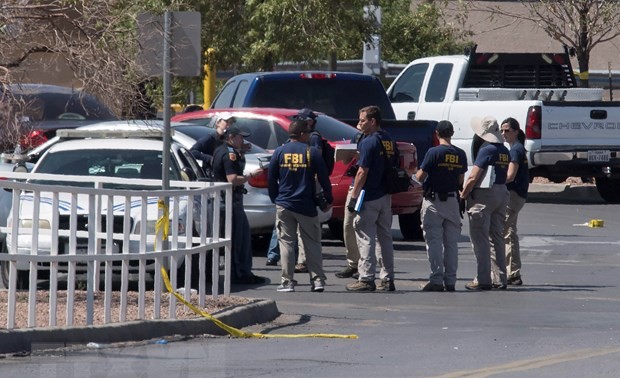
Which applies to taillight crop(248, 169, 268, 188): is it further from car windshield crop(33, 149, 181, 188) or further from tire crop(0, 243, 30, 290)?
tire crop(0, 243, 30, 290)

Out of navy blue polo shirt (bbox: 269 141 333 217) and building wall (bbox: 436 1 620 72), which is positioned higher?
building wall (bbox: 436 1 620 72)

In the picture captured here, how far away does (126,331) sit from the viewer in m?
10.0

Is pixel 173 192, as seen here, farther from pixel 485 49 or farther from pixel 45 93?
pixel 485 49

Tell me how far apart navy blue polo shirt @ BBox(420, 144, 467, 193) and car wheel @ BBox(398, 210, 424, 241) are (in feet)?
16.3

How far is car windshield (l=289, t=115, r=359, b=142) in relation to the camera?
56.5ft

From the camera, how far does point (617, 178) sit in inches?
947

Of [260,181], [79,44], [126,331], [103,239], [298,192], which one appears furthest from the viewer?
[260,181]

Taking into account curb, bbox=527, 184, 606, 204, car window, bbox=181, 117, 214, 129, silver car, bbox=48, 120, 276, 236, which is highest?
car window, bbox=181, 117, 214, 129

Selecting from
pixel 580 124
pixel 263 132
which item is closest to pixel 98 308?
pixel 263 132

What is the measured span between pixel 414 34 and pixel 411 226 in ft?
62.2

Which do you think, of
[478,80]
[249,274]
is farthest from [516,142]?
[478,80]

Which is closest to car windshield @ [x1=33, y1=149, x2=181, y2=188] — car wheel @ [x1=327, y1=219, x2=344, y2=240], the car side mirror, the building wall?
the car side mirror

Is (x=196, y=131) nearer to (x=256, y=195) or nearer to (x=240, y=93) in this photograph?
(x=256, y=195)

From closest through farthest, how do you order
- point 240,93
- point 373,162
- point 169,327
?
point 169,327 → point 373,162 → point 240,93
